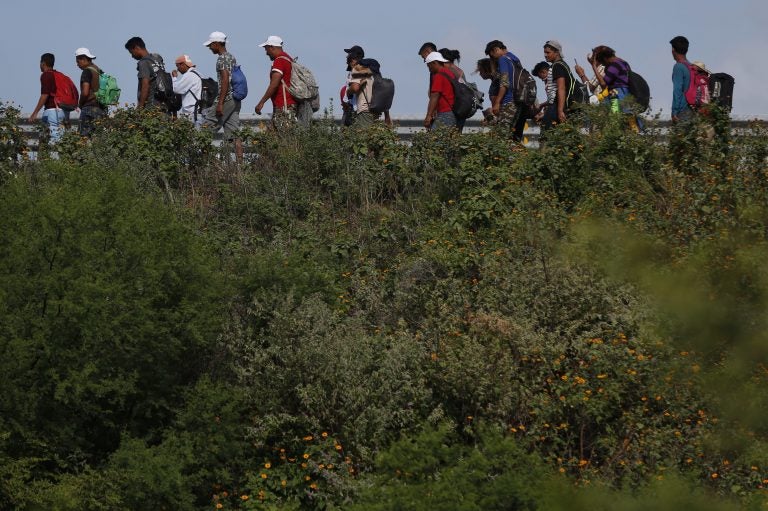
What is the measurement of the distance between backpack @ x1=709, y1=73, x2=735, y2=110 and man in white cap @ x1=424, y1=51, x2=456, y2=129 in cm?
304

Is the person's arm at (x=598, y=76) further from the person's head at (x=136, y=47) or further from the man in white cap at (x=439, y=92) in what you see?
the person's head at (x=136, y=47)

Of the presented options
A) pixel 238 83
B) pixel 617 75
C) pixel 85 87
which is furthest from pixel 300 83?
pixel 617 75

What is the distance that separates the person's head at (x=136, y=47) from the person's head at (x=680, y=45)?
6.60 m

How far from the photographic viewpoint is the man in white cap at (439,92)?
18453 mm

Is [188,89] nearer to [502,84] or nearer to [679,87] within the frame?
[502,84]

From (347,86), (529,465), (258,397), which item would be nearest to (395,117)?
(347,86)

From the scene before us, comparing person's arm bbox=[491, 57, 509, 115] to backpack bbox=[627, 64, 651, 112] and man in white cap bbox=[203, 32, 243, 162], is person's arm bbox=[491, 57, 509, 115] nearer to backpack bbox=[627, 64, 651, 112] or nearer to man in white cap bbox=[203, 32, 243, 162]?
backpack bbox=[627, 64, 651, 112]

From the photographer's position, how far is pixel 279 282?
15242mm

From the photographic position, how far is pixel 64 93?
20.5 m

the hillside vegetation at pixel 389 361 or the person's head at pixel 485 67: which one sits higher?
the person's head at pixel 485 67

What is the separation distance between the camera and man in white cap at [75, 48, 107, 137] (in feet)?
65.9

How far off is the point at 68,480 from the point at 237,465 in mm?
1519

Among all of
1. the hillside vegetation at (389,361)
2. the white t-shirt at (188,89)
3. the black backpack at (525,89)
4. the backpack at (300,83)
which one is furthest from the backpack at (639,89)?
the white t-shirt at (188,89)

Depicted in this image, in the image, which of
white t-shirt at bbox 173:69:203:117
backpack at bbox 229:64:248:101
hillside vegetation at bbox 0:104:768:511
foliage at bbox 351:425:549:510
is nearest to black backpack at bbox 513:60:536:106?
hillside vegetation at bbox 0:104:768:511
